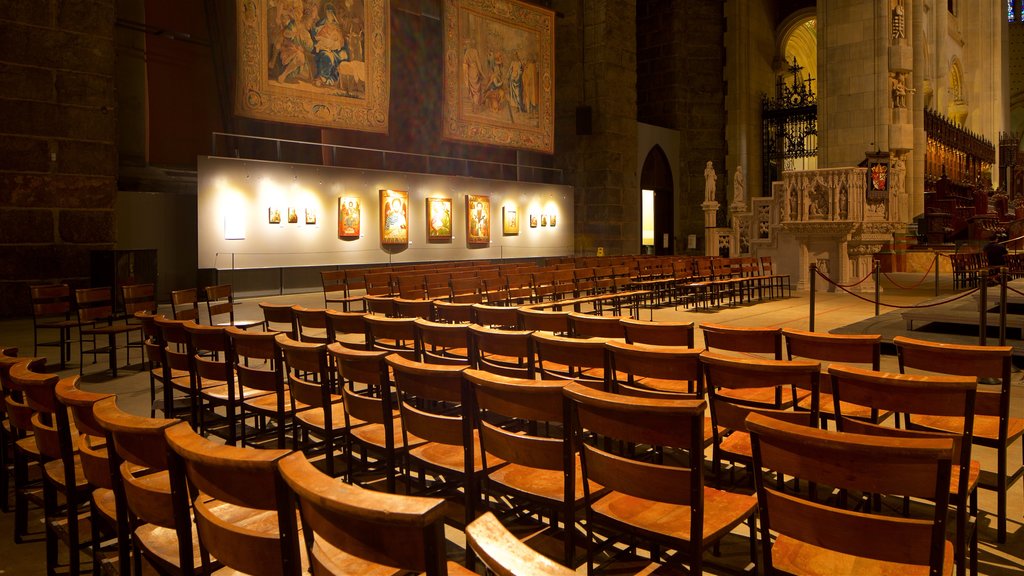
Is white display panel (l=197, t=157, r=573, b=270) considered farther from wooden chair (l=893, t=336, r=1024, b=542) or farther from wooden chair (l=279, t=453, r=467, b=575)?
wooden chair (l=279, t=453, r=467, b=575)

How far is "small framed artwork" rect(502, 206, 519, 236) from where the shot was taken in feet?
61.7

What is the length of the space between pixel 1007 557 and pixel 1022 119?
A: 151 ft

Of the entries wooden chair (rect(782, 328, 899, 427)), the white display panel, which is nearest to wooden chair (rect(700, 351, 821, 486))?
wooden chair (rect(782, 328, 899, 427))

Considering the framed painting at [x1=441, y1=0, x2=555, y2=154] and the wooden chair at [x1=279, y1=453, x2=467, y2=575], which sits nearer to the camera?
the wooden chair at [x1=279, y1=453, x2=467, y2=575]

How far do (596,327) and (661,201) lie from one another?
2168 cm

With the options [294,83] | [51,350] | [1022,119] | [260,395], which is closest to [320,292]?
[294,83]

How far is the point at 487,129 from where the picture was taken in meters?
17.8

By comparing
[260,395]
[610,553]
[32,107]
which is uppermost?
[32,107]

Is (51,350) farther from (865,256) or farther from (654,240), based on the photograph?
(654,240)

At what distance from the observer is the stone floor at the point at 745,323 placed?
2635mm

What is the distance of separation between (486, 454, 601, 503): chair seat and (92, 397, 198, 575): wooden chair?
1085mm

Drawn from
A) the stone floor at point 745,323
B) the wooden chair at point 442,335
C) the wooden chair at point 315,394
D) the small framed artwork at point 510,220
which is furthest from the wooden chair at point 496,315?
the small framed artwork at point 510,220

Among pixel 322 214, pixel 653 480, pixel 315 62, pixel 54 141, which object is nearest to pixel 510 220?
pixel 322 214

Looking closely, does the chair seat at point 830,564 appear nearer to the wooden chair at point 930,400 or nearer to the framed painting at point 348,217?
the wooden chair at point 930,400
